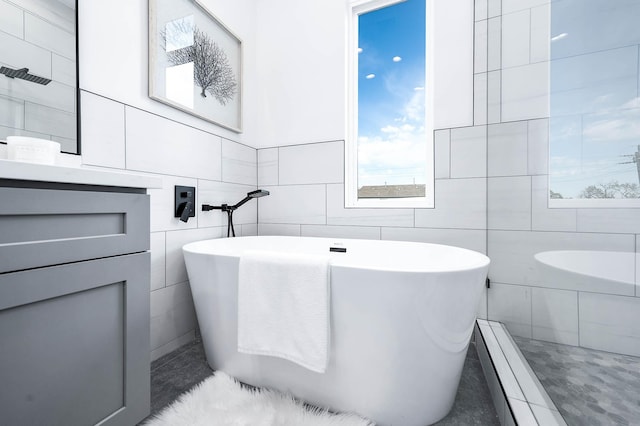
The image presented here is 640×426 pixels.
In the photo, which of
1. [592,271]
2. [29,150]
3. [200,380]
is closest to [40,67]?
[29,150]

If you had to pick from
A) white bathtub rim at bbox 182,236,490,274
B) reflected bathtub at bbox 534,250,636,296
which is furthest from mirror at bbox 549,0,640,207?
white bathtub rim at bbox 182,236,490,274

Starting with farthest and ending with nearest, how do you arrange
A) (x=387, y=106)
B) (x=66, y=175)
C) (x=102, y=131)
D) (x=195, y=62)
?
(x=387, y=106) → (x=195, y=62) → (x=102, y=131) → (x=66, y=175)

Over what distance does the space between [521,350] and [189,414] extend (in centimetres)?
142

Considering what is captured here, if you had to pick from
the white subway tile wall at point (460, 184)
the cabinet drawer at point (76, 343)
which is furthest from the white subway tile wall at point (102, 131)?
the cabinet drawer at point (76, 343)

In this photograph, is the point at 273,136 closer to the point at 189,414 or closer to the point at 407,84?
the point at 407,84

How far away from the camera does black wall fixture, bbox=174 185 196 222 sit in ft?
5.07

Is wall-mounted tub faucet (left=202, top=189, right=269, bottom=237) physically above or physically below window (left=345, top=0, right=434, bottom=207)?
below

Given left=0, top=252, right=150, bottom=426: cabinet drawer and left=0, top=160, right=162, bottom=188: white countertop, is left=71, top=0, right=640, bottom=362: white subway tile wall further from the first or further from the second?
left=0, top=252, right=150, bottom=426: cabinet drawer

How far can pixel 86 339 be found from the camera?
0.69 metres

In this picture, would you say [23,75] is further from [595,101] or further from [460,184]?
[460,184]

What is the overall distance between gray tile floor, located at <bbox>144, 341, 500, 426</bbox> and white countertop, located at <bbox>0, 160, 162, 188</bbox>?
3.06 feet

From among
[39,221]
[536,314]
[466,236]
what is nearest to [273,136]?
[466,236]

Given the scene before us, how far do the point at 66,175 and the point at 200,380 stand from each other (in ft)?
3.63

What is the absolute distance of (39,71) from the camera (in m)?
1.03
